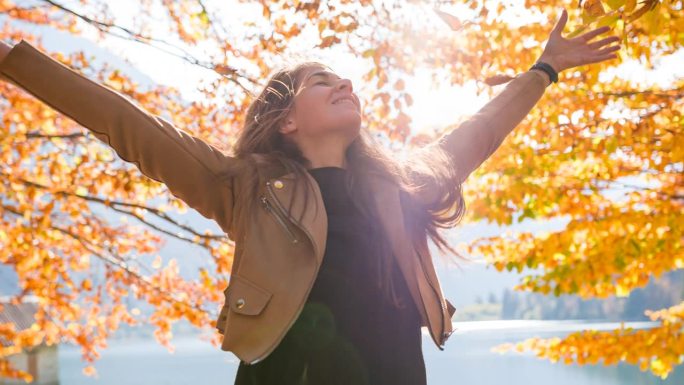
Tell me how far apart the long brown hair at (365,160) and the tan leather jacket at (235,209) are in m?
0.11

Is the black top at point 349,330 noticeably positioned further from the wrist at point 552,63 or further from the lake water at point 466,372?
the lake water at point 466,372

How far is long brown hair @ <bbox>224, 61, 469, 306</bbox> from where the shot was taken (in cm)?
268

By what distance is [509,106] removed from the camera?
313cm

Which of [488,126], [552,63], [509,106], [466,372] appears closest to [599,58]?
[552,63]

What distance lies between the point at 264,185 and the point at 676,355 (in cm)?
Result: 619

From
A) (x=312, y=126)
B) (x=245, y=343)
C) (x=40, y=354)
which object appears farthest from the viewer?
(x=40, y=354)

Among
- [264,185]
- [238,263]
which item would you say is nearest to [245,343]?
[238,263]

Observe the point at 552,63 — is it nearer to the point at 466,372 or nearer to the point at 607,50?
the point at 607,50

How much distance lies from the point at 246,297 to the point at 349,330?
14.0 inches

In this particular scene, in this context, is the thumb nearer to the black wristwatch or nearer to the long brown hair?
the black wristwatch

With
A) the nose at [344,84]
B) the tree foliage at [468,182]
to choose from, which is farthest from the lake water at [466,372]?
the nose at [344,84]

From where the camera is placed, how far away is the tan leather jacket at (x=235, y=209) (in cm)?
208

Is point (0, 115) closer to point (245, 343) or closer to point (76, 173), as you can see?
point (76, 173)

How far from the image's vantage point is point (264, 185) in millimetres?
2402
